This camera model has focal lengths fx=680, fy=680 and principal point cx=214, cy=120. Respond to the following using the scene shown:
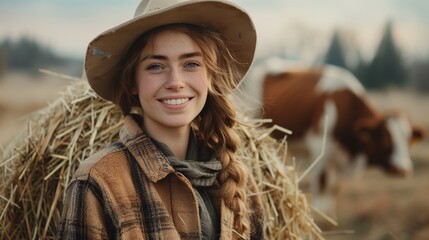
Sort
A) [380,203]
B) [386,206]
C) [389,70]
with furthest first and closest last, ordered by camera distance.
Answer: [389,70] < [380,203] < [386,206]

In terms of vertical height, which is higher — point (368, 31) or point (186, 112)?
point (186, 112)

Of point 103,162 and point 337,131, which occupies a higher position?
point 103,162

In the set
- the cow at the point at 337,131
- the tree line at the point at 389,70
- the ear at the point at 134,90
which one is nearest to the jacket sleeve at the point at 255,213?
the ear at the point at 134,90

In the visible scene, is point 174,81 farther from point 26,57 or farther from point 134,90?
point 26,57

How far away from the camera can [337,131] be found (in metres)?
8.58

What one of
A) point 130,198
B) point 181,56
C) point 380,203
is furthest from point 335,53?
point 130,198

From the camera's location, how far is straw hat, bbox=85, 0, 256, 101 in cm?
247

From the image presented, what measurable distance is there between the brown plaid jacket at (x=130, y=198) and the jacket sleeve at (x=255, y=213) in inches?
15.1

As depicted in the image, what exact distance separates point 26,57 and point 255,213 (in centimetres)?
2733

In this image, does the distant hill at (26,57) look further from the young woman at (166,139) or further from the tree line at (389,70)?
the young woman at (166,139)

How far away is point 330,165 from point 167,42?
251 inches

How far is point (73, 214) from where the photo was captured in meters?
2.40

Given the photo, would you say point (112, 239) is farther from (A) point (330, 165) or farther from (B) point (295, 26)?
(B) point (295, 26)

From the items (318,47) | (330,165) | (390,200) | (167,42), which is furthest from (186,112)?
(318,47)
